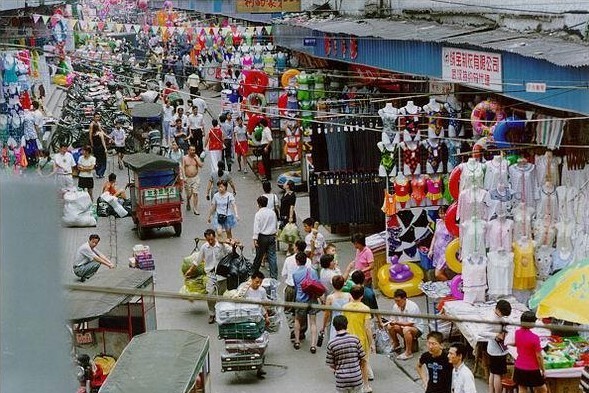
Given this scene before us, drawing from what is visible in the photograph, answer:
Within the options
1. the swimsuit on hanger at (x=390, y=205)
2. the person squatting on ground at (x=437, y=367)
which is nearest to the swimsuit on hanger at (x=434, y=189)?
the swimsuit on hanger at (x=390, y=205)

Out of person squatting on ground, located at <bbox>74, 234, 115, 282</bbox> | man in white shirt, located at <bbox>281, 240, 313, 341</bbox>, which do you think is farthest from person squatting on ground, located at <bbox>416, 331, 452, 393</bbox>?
person squatting on ground, located at <bbox>74, 234, 115, 282</bbox>

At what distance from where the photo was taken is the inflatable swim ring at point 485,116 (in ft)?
45.8

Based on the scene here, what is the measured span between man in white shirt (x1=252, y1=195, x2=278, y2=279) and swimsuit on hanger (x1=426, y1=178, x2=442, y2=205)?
2252 mm

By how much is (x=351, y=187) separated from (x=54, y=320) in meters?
13.6

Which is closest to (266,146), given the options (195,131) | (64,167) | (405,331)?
(195,131)

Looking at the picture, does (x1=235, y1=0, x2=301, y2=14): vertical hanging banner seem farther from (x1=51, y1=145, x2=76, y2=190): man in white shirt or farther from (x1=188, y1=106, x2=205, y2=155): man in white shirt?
(x1=51, y1=145, x2=76, y2=190): man in white shirt

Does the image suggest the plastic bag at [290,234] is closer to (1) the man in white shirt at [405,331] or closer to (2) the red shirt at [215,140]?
(1) the man in white shirt at [405,331]

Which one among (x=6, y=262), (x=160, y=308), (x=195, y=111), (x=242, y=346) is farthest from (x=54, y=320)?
(x=195, y=111)

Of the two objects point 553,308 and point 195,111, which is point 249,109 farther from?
point 553,308

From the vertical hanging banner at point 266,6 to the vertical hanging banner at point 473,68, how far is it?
11485mm

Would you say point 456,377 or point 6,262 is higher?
point 6,262

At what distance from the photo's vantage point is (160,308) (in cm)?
1497

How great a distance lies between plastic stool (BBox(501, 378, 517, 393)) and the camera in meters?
11.0

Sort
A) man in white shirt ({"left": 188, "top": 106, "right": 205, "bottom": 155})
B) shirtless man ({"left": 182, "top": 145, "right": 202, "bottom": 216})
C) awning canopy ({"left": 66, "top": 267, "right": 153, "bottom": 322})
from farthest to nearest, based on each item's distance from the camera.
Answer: man in white shirt ({"left": 188, "top": 106, "right": 205, "bottom": 155}) → shirtless man ({"left": 182, "top": 145, "right": 202, "bottom": 216}) → awning canopy ({"left": 66, "top": 267, "right": 153, "bottom": 322})
